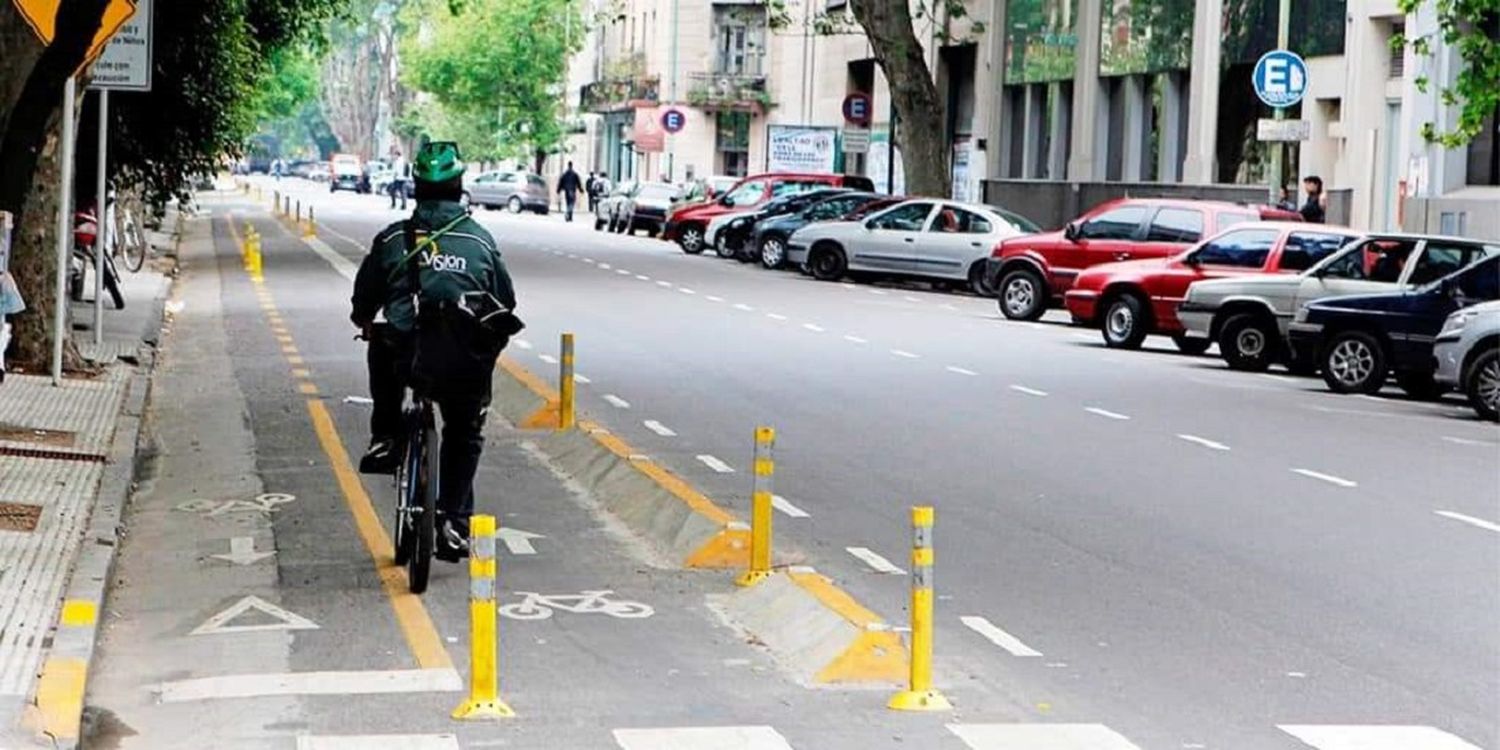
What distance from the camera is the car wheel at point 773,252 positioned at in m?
47.2

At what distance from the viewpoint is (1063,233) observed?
34.9 metres

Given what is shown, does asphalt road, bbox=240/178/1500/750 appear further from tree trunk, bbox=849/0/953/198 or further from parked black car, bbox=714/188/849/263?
tree trunk, bbox=849/0/953/198

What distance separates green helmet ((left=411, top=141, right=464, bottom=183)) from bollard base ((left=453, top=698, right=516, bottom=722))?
10.8 ft

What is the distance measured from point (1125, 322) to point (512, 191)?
200ft

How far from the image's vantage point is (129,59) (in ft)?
72.5

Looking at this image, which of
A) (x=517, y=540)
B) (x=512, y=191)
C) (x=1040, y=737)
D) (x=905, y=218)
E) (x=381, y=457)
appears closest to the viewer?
(x=1040, y=737)

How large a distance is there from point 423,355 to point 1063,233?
24.3 metres

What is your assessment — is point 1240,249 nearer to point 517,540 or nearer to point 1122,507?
point 1122,507

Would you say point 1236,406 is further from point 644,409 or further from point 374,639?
point 374,639

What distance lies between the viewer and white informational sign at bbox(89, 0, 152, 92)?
72.1 ft

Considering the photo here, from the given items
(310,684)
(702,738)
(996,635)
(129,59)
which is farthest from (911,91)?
(702,738)

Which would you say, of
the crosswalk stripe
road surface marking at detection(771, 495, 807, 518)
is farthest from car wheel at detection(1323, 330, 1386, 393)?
the crosswalk stripe

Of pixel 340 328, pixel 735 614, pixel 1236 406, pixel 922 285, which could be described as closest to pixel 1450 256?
pixel 1236 406

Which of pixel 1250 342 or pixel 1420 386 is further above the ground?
pixel 1250 342
